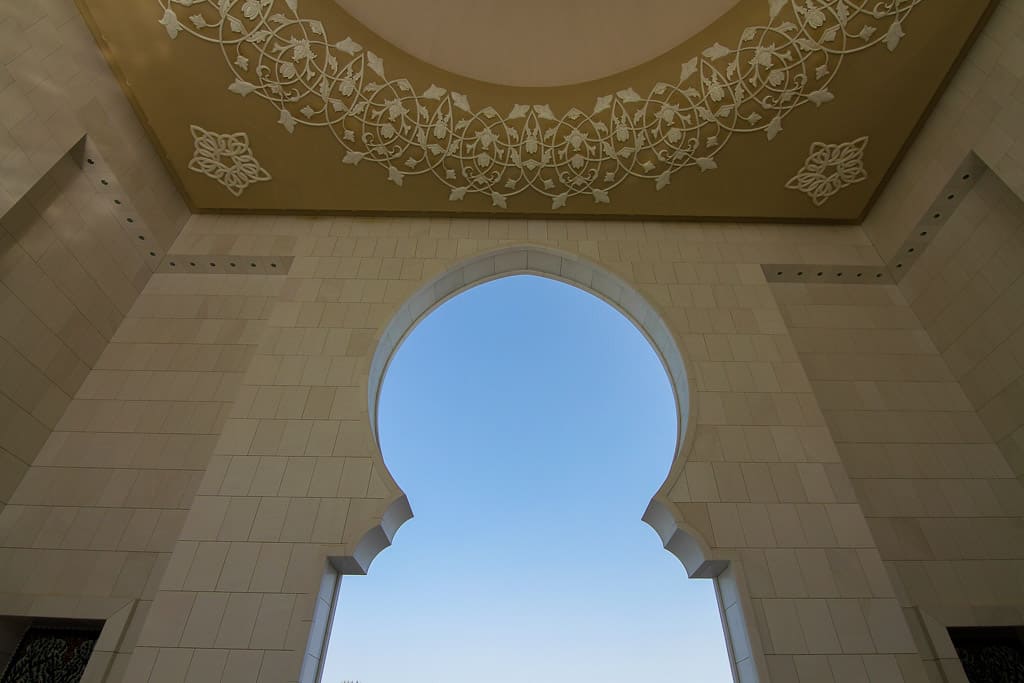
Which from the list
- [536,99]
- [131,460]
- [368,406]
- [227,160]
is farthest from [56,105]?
[536,99]

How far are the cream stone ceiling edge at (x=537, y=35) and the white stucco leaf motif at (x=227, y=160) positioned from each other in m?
1.52

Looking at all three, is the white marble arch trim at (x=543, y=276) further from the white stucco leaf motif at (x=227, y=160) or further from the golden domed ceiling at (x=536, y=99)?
the white stucco leaf motif at (x=227, y=160)

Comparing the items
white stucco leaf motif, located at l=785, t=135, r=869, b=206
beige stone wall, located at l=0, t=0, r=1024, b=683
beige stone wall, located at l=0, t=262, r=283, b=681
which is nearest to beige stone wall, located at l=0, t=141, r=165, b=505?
beige stone wall, located at l=0, t=0, r=1024, b=683

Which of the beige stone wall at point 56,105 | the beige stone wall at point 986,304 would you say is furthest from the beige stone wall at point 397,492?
the beige stone wall at point 56,105

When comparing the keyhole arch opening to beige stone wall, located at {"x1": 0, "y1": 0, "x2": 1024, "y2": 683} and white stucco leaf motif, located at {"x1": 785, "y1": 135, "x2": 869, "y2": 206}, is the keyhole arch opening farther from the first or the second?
white stucco leaf motif, located at {"x1": 785, "y1": 135, "x2": 869, "y2": 206}

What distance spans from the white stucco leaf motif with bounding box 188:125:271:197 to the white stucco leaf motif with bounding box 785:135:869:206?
4.69 meters

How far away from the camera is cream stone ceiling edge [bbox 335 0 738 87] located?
439 cm

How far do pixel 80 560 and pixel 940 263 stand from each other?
6.40m

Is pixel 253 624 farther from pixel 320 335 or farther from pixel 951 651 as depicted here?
pixel 951 651

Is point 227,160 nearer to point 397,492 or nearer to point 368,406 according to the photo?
point 368,406

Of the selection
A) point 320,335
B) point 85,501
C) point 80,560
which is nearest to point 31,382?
point 85,501

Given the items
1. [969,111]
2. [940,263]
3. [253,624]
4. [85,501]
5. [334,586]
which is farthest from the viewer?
[940,263]

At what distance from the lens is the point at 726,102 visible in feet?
14.6

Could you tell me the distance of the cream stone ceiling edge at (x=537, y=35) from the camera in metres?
4.39
